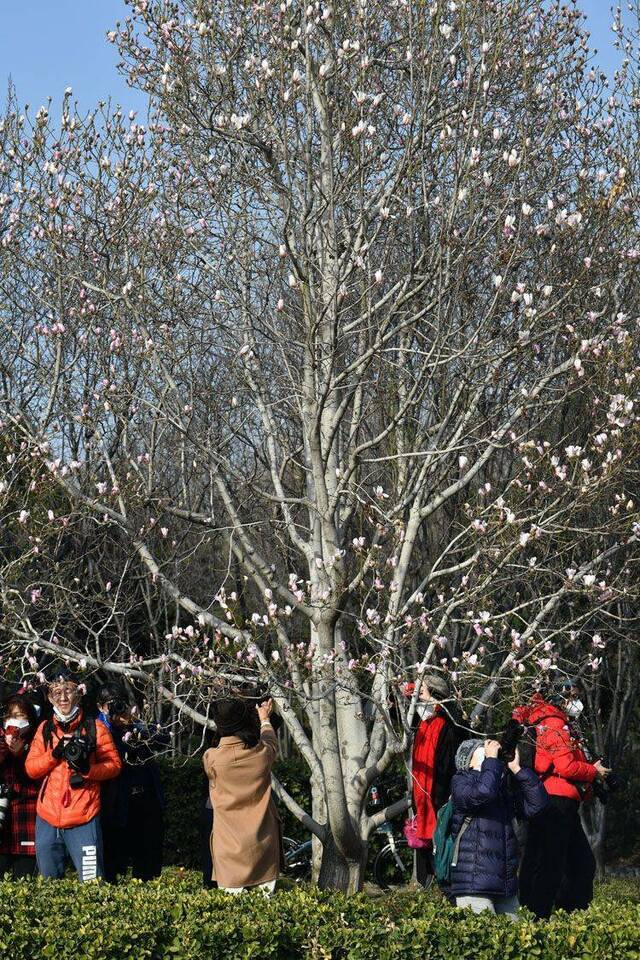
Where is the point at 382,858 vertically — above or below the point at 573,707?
below

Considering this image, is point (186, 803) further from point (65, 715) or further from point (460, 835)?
point (460, 835)

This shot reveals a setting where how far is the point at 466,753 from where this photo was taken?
686 cm

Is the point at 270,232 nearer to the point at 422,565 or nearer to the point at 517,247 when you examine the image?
the point at 517,247

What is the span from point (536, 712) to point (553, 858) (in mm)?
960

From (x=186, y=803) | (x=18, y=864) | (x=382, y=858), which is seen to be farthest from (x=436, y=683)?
(x=186, y=803)

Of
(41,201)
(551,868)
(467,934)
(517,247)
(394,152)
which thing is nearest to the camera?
(467,934)

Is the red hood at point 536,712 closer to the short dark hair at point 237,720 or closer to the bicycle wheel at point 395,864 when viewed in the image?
the short dark hair at point 237,720

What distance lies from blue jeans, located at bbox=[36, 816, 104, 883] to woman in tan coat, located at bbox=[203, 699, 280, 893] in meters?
0.70

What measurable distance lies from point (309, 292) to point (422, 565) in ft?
14.3

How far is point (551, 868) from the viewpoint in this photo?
7695 millimetres

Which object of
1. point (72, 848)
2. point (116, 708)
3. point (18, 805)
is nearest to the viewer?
point (72, 848)

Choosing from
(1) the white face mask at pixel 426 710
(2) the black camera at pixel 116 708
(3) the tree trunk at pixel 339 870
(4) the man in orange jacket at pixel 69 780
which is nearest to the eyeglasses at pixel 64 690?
(4) the man in orange jacket at pixel 69 780

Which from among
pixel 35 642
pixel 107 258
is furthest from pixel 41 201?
pixel 35 642

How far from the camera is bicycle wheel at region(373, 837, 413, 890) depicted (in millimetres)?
11766
